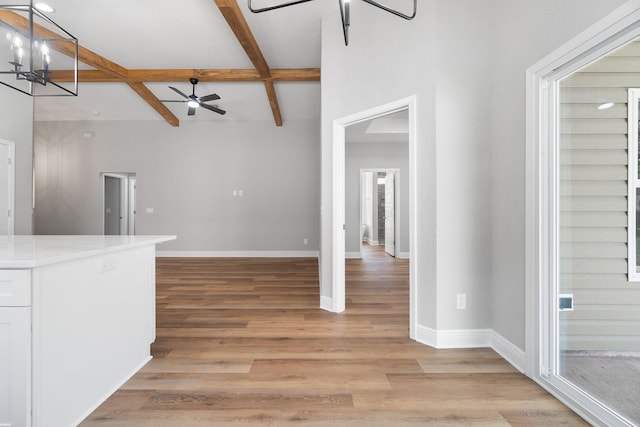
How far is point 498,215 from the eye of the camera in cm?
226

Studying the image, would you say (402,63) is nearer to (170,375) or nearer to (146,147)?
(170,375)

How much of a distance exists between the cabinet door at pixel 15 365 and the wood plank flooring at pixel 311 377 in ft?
1.30

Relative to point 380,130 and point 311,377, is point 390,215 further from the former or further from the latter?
point 311,377

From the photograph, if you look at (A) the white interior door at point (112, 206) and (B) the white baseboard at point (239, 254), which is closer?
(B) the white baseboard at point (239, 254)

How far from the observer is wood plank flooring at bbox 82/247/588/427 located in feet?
5.19

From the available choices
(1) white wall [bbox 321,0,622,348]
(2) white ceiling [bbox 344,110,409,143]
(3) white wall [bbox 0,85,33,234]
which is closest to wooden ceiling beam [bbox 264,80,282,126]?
(2) white ceiling [bbox 344,110,409,143]

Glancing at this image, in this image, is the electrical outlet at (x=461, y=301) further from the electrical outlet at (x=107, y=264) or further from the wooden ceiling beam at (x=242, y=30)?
the wooden ceiling beam at (x=242, y=30)

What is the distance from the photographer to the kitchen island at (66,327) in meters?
1.25

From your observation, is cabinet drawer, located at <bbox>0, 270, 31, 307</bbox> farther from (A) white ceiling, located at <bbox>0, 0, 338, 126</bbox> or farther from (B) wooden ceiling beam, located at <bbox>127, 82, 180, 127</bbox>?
(B) wooden ceiling beam, located at <bbox>127, 82, 180, 127</bbox>

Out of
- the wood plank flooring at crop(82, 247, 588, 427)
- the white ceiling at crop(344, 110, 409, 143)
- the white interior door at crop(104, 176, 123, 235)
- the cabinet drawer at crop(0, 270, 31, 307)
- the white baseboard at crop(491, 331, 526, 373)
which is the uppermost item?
the white ceiling at crop(344, 110, 409, 143)

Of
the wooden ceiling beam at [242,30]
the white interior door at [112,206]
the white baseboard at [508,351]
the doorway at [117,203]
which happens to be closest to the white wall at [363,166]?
the wooden ceiling beam at [242,30]

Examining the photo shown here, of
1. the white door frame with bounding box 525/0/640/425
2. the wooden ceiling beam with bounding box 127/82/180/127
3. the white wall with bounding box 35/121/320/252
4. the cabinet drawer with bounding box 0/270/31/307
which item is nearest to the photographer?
the cabinet drawer with bounding box 0/270/31/307

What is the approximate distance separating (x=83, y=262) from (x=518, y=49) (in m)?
2.94

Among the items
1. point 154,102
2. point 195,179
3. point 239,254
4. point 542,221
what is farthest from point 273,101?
point 542,221
